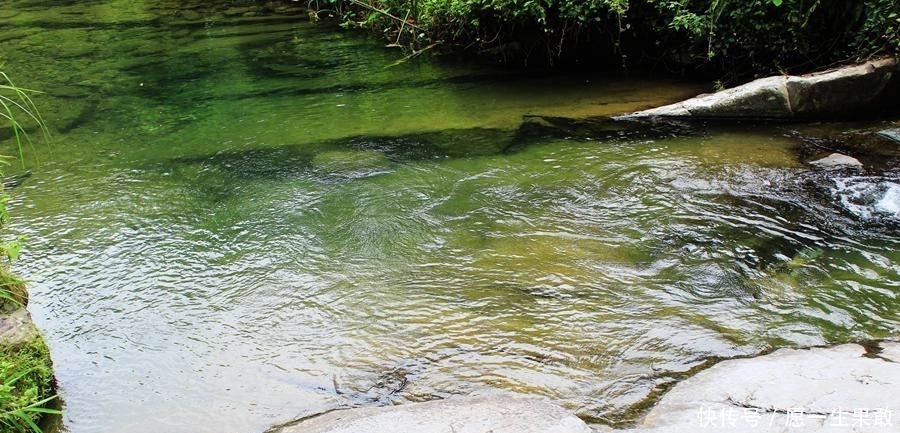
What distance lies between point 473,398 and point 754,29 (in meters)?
4.87

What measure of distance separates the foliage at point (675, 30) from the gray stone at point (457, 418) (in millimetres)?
4549

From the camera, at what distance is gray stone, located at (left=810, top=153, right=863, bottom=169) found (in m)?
4.79

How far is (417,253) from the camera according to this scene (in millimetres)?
4129

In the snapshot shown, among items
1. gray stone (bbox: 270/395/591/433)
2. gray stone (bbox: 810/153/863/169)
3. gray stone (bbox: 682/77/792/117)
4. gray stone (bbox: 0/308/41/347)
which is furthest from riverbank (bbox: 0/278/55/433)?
gray stone (bbox: 682/77/792/117)

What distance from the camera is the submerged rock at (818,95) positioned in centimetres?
558

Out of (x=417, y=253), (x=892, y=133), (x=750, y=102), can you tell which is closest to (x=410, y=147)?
(x=417, y=253)

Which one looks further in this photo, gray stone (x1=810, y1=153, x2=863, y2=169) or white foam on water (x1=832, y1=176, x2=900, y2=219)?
gray stone (x1=810, y1=153, x2=863, y2=169)

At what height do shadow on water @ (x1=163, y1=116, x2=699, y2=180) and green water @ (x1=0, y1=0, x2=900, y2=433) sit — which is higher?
shadow on water @ (x1=163, y1=116, x2=699, y2=180)

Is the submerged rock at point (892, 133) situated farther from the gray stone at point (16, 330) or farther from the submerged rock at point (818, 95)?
the gray stone at point (16, 330)

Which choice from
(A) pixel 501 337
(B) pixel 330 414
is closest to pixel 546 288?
(A) pixel 501 337

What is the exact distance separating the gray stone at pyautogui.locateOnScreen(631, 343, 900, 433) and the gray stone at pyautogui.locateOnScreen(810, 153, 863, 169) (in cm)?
219

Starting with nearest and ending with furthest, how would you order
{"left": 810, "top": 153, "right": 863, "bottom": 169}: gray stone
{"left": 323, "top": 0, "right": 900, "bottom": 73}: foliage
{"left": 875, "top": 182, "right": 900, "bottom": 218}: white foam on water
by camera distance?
{"left": 875, "top": 182, "right": 900, "bottom": 218}: white foam on water, {"left": 810, "top": 153, "right": 863, "bottom": 169}: gray stone, {"left": 323, "top": 0, "right": 900, "bottom": 73}: foliage

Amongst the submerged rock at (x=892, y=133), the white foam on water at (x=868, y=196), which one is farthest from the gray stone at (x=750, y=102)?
the white foam on water at (x=868, y=196)

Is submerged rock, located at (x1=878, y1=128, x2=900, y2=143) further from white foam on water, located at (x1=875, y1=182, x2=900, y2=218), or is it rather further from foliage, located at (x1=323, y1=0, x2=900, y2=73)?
white foam on water, located at (x1=875, y1=182, x2=900, y2=218)
